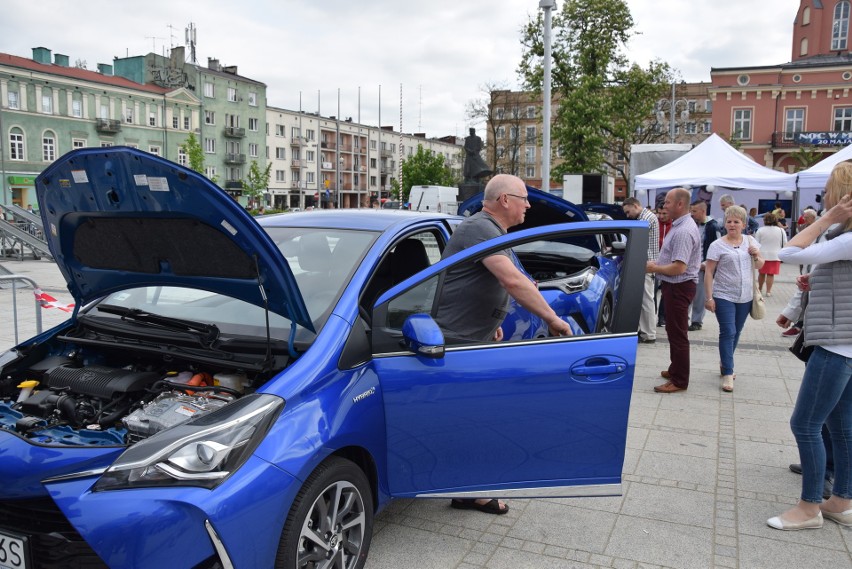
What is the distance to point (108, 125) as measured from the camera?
5819 centimetres

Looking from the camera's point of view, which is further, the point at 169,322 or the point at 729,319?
the point at 729,319

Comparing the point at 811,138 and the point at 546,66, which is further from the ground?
the point at 811,138

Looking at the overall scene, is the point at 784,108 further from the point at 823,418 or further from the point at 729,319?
the point at 823,418

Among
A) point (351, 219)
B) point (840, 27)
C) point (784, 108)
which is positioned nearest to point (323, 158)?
point (784, 108)

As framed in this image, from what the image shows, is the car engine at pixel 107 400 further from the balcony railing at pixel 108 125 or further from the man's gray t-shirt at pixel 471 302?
the balcony railing at pixel 108 125

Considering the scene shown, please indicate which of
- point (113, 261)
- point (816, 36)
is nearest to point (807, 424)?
point (113, 261)

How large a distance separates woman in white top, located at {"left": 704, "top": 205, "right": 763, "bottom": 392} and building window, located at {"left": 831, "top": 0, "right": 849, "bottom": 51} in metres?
72.8

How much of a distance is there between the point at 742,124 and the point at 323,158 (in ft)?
200

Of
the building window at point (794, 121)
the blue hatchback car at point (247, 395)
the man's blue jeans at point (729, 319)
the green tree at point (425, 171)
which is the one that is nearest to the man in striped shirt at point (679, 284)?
the man's blue jeans at point (729, 319)

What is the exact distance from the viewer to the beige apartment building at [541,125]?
4541 centimetres

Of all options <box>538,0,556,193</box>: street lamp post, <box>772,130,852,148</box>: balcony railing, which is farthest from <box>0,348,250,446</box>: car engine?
<box>772,130,852,148</box>: balcony railing

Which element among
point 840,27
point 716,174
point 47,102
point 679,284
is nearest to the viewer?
point 679,284

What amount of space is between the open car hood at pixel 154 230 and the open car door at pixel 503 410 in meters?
0.55

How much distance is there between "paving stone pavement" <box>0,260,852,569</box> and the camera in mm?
3314
